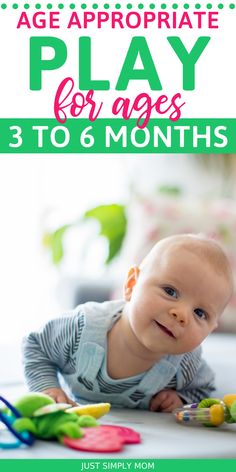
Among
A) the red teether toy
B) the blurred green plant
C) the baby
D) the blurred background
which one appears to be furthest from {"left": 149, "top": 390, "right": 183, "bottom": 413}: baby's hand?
the blurred green plant

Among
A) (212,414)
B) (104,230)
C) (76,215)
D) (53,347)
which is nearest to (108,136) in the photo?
(53,347)

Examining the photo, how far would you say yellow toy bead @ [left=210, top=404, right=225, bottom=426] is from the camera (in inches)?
43.9

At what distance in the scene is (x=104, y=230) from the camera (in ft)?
7.88

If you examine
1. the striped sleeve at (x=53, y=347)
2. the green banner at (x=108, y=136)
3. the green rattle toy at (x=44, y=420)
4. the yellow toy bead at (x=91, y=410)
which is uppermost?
the green banner at (x=108, y=136)

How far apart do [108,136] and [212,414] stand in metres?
0.47

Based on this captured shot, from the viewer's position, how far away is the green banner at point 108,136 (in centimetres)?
123

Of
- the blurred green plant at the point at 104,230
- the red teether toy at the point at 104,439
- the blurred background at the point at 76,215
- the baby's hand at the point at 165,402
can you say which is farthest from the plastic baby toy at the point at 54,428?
the blurred green plant at the point at 104,230

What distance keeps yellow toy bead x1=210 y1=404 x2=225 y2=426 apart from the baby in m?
0.09

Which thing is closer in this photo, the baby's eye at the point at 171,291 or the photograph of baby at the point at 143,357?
the photograph of baby at the point at 143,357

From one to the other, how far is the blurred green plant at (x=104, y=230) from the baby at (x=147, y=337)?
1067mm
